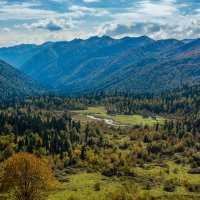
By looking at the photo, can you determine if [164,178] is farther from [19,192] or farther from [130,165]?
[19,192]

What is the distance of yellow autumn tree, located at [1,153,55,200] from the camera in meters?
78.9

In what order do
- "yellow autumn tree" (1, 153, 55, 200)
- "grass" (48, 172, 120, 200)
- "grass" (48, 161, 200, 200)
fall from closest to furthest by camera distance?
"yellow autumn tree" (1, 153, 55, 200)
"grass" (48, 172, 120, 200)
"grass" (48, 161, 200, 200)

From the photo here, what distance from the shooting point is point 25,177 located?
260 feet

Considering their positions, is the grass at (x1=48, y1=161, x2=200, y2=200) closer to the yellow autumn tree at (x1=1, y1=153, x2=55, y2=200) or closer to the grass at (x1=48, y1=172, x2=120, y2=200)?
the grass at (x1=48, y1=172, x2=120, y2=200)

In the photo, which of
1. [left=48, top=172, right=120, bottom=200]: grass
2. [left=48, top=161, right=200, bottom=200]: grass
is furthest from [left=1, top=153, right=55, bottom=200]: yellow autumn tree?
[left=48, top=172, right=120, bottom=200]: grass

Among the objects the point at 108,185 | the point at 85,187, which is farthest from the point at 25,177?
the point at 108,185

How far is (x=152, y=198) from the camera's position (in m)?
110

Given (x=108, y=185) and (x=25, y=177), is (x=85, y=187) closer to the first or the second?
(x=108, y=185)

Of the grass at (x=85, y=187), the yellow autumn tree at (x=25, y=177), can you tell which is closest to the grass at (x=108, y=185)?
the grass at (x=85, y=187)

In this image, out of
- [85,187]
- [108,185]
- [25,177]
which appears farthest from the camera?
[108,185]

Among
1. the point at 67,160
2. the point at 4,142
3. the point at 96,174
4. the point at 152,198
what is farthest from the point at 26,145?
the point at 152,198

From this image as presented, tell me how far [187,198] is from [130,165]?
5370 centimetres

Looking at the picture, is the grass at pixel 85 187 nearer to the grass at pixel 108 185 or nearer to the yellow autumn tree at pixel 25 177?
the grass at pixel 108 185

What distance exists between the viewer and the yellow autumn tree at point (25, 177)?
78.9m
